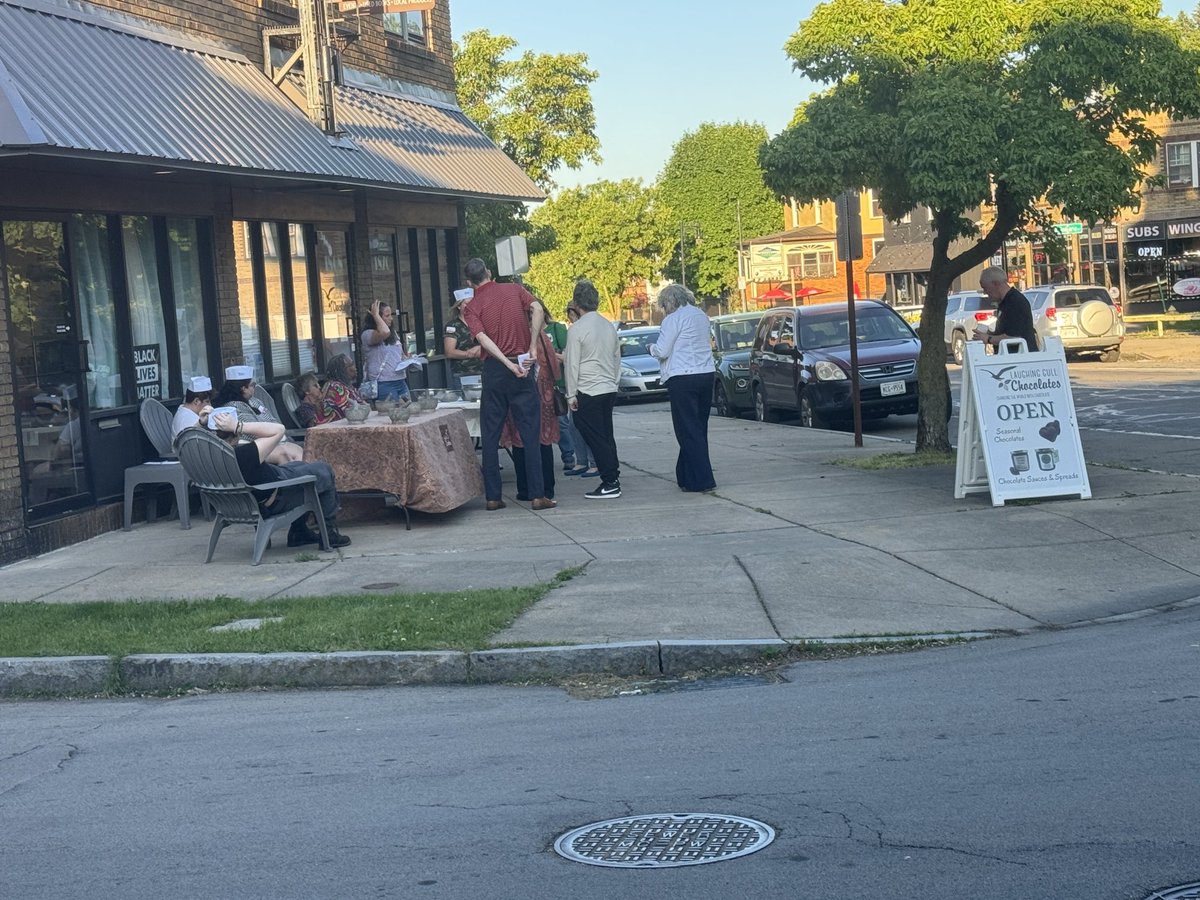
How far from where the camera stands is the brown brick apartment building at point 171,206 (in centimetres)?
1141

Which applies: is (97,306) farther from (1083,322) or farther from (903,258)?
(903,258)

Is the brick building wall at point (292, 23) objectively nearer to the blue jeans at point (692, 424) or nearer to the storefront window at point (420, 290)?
the storefront window at point (420, 290)

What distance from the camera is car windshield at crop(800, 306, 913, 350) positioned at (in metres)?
21.4

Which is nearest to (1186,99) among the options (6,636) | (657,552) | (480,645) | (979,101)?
(979,101)

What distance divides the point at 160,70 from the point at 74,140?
305 centimetres

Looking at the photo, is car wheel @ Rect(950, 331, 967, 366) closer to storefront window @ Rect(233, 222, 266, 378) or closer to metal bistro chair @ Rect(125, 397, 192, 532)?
storefront window @ Rect(233, 222, 266, 378)

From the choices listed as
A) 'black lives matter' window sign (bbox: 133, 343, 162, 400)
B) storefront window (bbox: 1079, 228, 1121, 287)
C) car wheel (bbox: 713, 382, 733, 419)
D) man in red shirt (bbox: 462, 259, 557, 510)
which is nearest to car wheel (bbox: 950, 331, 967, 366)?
car wheel (bbox: 713, 382, 733, 419)

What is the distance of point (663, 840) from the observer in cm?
494

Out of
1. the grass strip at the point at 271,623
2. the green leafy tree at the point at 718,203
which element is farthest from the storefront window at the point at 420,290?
the green leafy tree at the point at 718,203

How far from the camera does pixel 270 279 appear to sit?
16281 mm

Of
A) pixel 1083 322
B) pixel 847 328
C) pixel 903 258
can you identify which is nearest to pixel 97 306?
pixel 847 328

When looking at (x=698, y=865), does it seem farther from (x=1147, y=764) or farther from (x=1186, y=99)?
(x=1186, y=99)

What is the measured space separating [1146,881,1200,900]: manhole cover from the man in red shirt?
880 cm

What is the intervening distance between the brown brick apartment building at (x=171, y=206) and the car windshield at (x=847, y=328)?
5.02 metres
